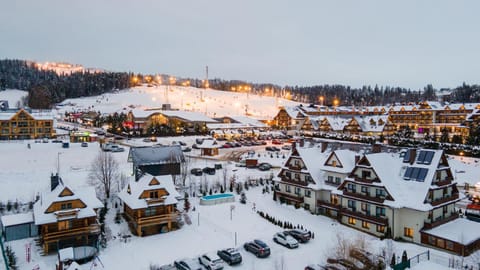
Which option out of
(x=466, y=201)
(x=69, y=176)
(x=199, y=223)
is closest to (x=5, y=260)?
(x=199, y=223)

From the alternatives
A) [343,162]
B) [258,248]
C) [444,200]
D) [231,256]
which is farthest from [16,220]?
[444,200]

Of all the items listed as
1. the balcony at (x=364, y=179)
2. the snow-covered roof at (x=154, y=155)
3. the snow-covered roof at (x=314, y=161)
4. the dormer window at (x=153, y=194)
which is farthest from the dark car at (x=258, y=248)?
the snow-covered roof at (x=154, y=155)

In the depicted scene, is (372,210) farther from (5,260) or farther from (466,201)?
(5,260)

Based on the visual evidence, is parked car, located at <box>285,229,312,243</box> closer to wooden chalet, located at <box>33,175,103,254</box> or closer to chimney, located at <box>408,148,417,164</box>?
chimney, located at <box>408,148,417,164</box>

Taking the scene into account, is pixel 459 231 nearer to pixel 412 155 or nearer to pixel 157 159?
pixel 412 155

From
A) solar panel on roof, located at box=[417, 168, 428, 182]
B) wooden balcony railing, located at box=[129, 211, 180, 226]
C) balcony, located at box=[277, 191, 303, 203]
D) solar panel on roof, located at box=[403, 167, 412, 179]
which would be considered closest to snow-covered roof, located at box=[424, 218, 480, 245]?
solar panel on roof, located at box=[417, 168, 428, 182]
